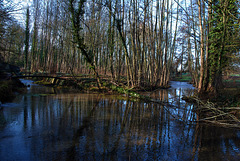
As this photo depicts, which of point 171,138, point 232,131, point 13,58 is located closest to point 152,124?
point 171,138

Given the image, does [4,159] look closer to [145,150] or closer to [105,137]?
[105,137]

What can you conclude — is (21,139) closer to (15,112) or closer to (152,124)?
(15,112)

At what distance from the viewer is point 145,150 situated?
11.8 ft

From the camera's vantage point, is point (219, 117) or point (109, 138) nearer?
point (109, 138)

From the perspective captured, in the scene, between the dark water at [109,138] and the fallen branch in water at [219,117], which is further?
the fallen branch in water at [219,117]

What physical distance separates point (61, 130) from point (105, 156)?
1.85 m

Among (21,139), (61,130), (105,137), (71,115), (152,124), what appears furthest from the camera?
(71,115)

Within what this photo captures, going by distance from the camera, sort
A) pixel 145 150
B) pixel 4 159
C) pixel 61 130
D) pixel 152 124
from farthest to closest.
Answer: pixel 152 124 → pixel 61 130 → pixel 145 150 → pixel 4 159

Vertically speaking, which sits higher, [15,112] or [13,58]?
[13,58]

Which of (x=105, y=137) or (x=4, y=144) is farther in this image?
(x=105, y=137)

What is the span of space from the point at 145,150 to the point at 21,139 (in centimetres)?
283

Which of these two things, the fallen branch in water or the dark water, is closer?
the dark water

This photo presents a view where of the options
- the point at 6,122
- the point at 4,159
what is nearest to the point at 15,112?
the point at 6,122

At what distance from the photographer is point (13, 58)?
3647cm
